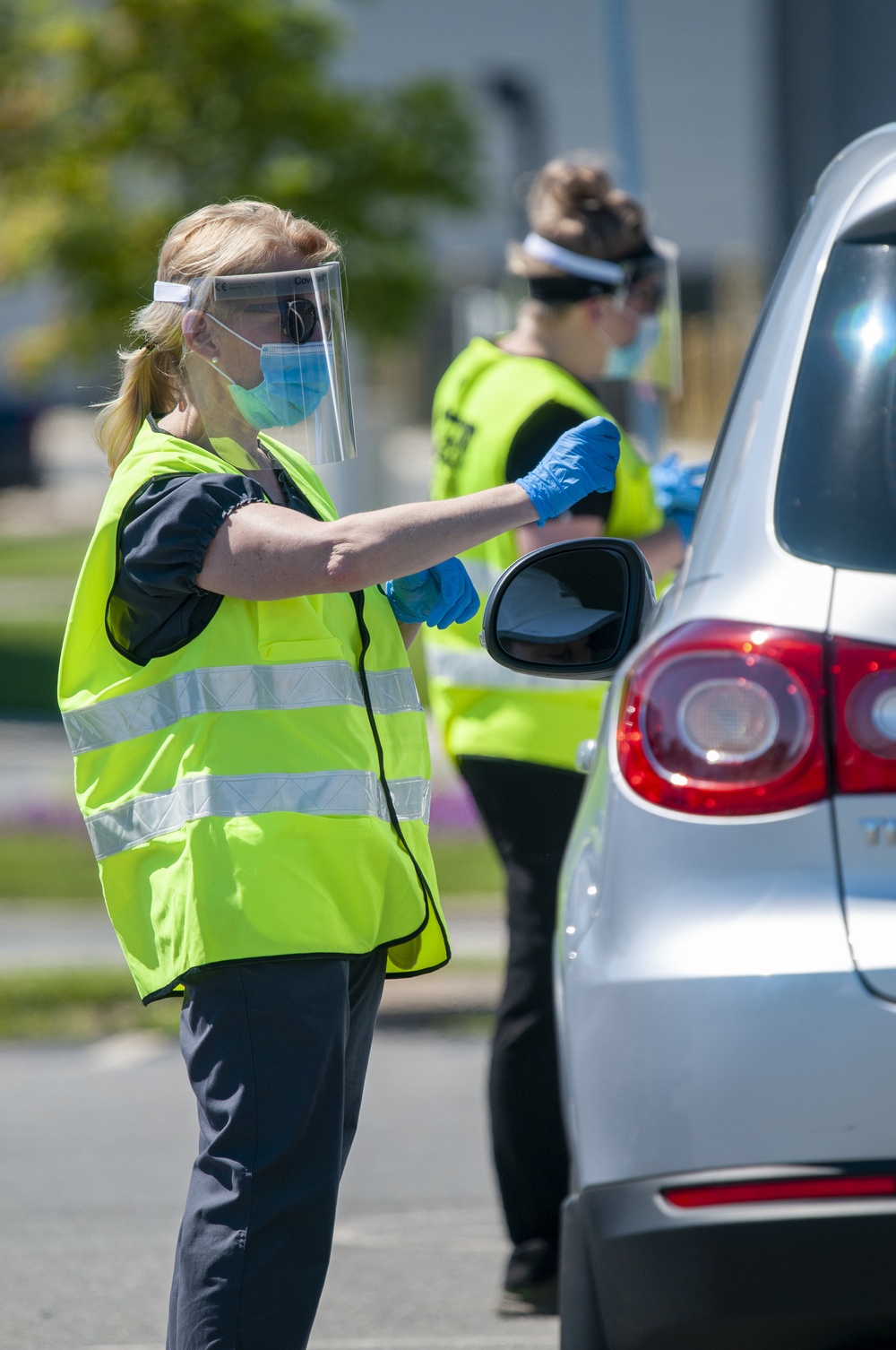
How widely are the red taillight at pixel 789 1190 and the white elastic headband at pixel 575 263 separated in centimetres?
229

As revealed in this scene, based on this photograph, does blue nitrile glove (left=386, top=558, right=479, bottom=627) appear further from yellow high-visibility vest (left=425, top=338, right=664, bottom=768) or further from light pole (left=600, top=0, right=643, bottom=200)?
light pole (left=600, top=0, right=643, bottom=200)

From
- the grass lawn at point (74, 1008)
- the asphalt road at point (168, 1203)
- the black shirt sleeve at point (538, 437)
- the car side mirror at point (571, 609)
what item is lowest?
the grass lawn at point (74, 1008)

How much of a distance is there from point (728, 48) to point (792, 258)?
23.8m

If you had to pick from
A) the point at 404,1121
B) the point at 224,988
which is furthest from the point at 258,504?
the point at 404,1121

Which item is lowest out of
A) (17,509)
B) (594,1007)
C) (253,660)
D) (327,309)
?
(17,509)

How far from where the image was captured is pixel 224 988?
7.91ft

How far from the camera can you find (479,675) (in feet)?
11.9

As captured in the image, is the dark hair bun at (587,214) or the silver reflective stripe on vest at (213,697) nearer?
the silver reflective stripe on vest at (213,697)

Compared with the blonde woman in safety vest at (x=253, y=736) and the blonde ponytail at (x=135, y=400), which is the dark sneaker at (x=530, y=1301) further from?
the blonde ponytail at (x=135, y=400)

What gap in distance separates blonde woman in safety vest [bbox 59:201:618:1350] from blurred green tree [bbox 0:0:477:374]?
40.9 feet

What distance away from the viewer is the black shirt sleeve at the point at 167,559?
2381mm

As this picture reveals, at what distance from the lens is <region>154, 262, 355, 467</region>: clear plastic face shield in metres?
2.51

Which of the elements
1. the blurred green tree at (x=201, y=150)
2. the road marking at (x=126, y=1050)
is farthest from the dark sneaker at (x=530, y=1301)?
the blurred green tree at (x=201, y=150)

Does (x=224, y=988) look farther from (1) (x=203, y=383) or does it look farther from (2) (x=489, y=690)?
(2) (x=489, y=690)
